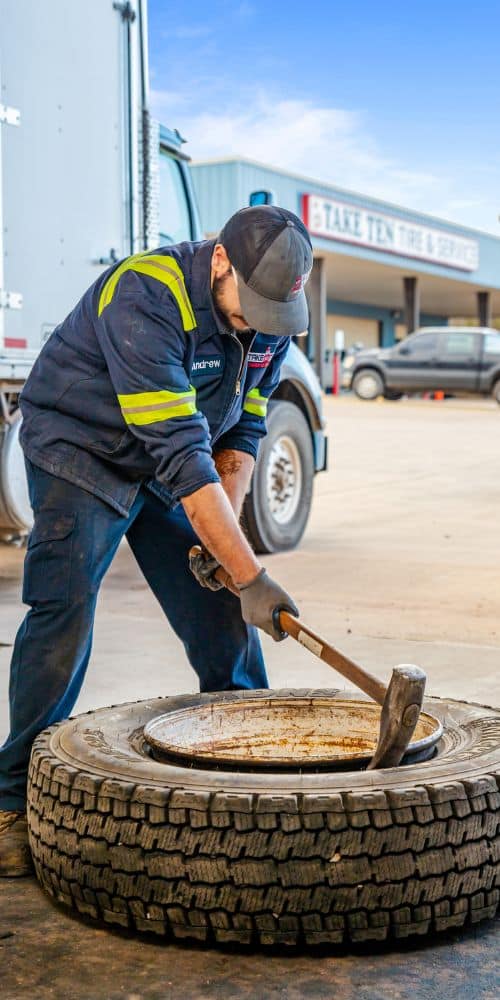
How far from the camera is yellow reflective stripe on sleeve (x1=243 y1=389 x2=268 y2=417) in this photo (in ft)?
12.4

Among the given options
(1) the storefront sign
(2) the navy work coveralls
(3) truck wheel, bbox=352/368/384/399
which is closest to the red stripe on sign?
(2) the navy work coveralls

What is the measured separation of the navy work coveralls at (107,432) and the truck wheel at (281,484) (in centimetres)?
496

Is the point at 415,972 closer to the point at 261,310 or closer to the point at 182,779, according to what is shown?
the point at 182,779

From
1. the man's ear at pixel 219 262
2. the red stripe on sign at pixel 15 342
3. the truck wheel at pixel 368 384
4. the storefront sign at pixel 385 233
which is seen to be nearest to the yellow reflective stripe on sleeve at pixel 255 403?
the man's ear at pixel 219 262

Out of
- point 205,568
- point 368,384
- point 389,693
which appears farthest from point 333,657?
point 368,384

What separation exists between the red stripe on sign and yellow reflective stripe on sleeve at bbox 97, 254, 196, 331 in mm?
3994

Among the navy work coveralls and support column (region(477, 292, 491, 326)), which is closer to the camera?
the navy work coveralls

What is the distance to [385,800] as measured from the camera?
2.64 metres

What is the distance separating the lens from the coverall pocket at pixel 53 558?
11.0 feet

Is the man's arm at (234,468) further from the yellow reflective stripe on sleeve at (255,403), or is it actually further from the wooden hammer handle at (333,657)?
the wooden hammer handle at (333,657)

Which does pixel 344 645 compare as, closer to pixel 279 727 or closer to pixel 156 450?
pixel 279 727

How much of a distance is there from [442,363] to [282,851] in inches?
1001

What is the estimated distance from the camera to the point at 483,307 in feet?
160

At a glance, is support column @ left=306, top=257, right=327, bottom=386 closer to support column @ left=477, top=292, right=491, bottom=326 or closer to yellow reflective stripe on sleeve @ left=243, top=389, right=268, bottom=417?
support column @ left=477, top=292, right=491, bottom=326
